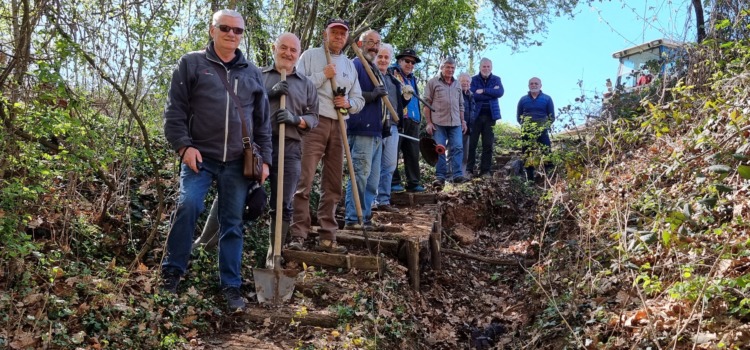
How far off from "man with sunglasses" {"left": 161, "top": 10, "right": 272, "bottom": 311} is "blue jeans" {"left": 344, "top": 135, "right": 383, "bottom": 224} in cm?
191

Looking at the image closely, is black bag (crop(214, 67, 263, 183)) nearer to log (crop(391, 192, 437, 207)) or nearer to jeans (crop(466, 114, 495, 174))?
log (crop(391, 192, 437, 207))

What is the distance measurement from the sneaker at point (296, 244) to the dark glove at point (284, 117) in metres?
1.28

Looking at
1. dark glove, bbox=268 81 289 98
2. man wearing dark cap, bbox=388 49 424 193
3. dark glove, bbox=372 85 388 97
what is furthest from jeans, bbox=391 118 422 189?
dark glove, bbox=268 81 289 98

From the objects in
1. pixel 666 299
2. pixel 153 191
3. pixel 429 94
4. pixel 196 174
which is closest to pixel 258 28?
pixel 429 94

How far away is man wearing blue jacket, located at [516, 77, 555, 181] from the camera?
38.3ft

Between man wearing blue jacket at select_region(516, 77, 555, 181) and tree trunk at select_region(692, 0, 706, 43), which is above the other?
tree trunk at select_region(692, 0, 706, 43)

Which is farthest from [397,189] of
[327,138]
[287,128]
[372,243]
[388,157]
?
[287,128]

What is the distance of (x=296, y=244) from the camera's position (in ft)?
21.2

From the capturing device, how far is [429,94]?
35.7 ft

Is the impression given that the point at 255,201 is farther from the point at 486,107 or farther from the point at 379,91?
the point at 486,107

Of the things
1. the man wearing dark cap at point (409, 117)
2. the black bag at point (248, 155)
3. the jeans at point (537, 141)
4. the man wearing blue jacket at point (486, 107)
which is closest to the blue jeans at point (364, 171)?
the man wearing dark cap at point (409, 117)

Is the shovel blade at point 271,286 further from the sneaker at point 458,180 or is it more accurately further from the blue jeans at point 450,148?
the sneaker at point 458,180

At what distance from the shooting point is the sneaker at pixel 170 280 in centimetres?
498

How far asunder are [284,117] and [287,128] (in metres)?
0.17
